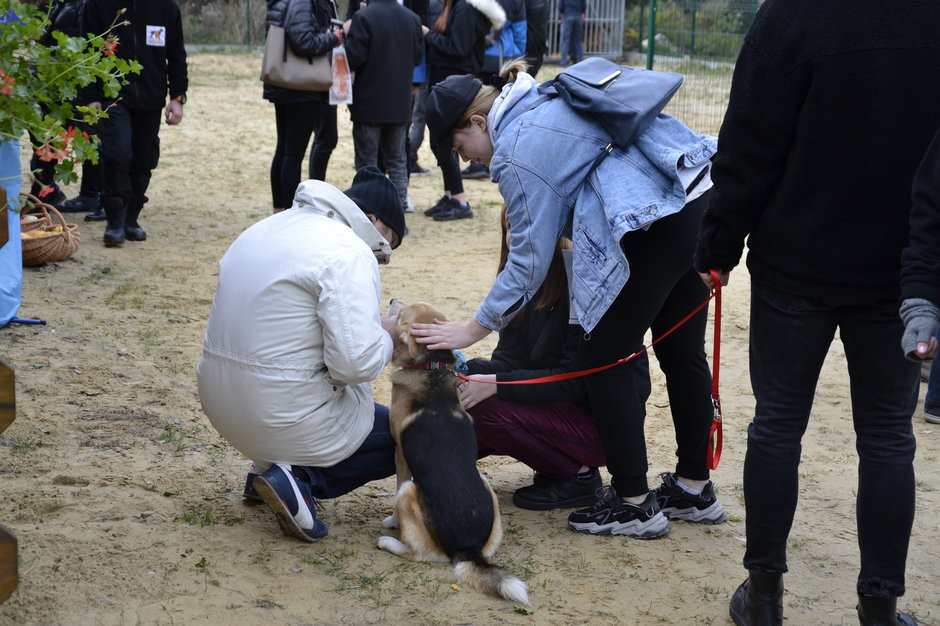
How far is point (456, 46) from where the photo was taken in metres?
9.24

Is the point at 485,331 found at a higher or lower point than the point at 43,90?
lower

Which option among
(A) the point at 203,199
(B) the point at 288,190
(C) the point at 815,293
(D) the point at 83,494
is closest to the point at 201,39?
(A) the point at 203,199

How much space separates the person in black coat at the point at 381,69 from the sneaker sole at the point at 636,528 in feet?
17.8

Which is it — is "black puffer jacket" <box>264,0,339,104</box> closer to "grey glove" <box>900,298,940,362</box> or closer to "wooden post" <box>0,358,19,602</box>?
"wooden post" <box>0,358,19,602</box>

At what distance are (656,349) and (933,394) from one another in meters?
2.24

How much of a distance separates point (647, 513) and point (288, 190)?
5.19 meters

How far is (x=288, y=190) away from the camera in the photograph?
26.7ft

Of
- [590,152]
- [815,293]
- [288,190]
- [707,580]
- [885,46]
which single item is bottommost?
[707,580]

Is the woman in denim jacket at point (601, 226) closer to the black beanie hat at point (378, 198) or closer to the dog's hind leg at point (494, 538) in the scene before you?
the black beanie hat at point (378, 198)

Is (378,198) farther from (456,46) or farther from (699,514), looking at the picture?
(456,46)

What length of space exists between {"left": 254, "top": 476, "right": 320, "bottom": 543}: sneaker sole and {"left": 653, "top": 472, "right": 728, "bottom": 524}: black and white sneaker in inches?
55.6

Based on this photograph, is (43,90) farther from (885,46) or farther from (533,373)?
(885,46)

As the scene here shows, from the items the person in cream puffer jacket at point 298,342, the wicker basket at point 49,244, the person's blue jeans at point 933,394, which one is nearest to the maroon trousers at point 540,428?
the person in cream puffer jacket at point 298,342

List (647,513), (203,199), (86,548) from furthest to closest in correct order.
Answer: (203,199) → (647,513) → (86,548)
